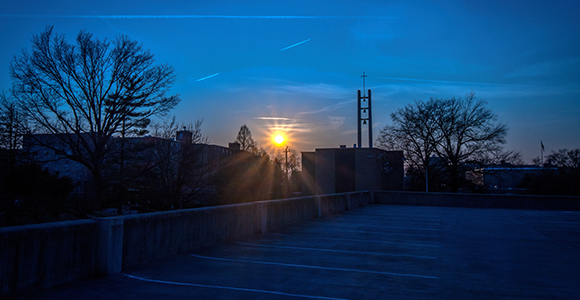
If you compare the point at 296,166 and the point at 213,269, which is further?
the point at 296,166

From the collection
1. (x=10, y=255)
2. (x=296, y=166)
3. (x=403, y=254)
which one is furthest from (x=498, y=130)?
(x=296, y=166)

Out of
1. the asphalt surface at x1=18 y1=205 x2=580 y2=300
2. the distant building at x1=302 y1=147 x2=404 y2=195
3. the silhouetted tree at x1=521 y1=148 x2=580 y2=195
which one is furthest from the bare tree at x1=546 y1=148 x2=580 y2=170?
the asphalt surface at x1=18 y1=205 x2=580 y2=300

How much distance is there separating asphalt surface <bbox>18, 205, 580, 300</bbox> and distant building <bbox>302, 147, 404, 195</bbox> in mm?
38616

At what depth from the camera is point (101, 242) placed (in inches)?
299

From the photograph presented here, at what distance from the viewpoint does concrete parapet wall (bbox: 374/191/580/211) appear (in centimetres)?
2908

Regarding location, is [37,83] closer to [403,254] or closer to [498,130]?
[403,254]

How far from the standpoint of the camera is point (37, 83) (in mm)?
29156

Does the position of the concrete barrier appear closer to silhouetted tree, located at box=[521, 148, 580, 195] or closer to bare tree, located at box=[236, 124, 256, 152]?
silhouetted tree, located at box=[521, 148, 580, 195]

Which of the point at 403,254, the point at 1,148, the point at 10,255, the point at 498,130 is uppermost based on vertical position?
the point at 498,130

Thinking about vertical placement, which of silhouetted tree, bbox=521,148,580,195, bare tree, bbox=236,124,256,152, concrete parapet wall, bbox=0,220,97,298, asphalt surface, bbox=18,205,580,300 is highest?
bare tree, bbox=236,124,256,152

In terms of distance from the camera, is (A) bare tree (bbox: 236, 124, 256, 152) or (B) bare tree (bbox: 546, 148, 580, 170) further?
(A) bare tree (bbox: 236, 124, 256, 152)

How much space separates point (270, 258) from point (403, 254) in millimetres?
3431

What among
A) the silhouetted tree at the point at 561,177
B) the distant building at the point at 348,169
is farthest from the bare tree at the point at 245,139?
the silhouetted tree at the point at 561,177

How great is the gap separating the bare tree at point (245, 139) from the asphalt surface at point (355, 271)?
71.9 meters
